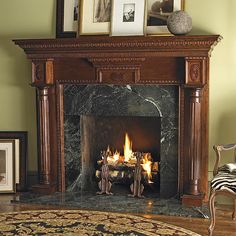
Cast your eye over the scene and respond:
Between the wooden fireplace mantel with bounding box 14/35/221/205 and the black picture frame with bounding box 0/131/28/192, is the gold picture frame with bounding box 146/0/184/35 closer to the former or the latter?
the wooden fireplace mantel with bounding box 14/35/221/205

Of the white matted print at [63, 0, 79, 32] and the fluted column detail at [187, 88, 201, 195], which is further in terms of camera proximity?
the white matted print at [63, 0, 79, 32]

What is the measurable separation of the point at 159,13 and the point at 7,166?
6.66 ft

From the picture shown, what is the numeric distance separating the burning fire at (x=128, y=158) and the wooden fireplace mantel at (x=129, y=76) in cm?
38

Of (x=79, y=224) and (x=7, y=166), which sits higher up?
(x=7, y=166)

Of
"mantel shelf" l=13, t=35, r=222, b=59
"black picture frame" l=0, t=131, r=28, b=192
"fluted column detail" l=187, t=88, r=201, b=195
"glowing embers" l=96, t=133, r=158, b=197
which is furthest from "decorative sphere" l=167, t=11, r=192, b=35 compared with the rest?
"black picture frame" l=0, t=131, r=28, b=192

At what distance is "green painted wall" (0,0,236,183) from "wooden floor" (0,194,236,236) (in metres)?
0.47

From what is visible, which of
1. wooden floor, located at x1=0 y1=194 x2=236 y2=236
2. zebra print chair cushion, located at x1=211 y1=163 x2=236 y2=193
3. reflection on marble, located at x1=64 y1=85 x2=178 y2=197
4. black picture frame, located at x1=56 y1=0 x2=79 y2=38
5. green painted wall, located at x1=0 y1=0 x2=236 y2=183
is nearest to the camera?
zebra print chair cushion, located at x1=211 y1=163 x2=236 y2=193

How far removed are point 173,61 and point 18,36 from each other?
1536 millimetres

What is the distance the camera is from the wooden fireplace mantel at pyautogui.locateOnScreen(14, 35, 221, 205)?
4031mm

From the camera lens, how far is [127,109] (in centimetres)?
439

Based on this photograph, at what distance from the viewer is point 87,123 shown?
4.71m

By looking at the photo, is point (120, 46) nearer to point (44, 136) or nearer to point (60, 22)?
point (60, 22)

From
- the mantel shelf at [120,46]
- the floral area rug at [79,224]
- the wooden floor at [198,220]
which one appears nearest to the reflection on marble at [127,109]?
the mantel shelf at [120,46]

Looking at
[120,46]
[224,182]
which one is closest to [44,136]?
[120,46]
